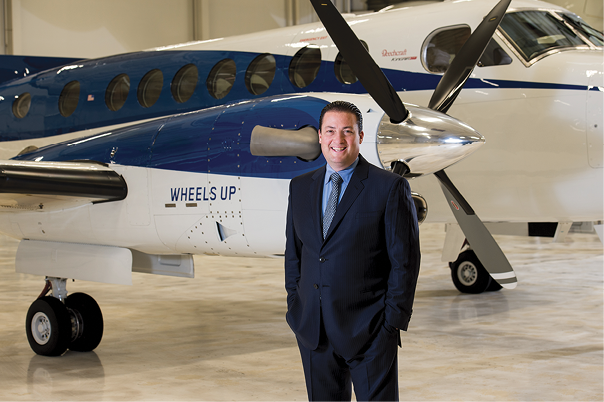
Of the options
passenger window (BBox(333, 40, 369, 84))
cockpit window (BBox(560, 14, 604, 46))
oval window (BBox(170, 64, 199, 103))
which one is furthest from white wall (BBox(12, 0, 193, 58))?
cockpit window (BBox(560, 14, 604, 46))

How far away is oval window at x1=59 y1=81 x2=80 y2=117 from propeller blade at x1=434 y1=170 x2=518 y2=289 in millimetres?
5613

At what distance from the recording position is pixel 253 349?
19.8 feet

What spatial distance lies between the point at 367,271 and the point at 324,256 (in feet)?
0.60

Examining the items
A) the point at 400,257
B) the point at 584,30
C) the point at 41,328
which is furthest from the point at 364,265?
the point at 584,30

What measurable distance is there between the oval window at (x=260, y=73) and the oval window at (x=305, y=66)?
25 cm

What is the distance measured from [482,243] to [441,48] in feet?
7.54

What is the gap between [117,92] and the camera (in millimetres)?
8289

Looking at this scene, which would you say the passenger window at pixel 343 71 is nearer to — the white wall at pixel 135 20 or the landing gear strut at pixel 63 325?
the landing gear strut at pixel 63 325

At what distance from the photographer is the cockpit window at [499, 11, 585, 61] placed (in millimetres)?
5988

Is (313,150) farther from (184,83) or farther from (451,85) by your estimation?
(184,83)

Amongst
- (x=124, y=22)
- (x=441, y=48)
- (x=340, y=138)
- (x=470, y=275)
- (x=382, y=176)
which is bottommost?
(x=470, y=275)

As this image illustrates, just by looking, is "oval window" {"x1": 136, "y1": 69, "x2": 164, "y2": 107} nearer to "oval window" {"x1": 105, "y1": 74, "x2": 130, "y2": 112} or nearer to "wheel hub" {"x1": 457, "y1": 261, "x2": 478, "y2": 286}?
"oval window" {"x1": 105, "y1": 74, "x2": 130, "y2": 112}

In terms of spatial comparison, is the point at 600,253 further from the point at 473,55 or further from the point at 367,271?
the point at 367,271

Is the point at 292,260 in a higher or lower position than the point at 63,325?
higher
